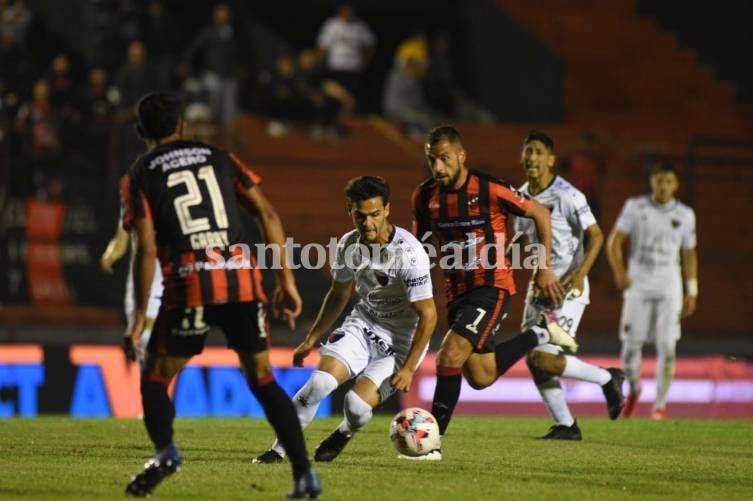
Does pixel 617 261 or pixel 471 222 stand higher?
pixel 471 222

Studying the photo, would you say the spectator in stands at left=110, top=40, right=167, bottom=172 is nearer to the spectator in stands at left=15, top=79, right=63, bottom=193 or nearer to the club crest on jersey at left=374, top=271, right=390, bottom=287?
the spectator in stands at left=15, top=79, right=63, bottom=193

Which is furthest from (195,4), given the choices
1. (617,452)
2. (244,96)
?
(617,452)

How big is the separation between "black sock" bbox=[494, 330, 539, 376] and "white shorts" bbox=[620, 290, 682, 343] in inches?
138

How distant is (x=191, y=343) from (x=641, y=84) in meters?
20.3

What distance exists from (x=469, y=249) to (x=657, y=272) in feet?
15.8

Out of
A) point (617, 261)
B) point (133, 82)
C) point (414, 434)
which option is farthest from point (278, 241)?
point (133, 82)

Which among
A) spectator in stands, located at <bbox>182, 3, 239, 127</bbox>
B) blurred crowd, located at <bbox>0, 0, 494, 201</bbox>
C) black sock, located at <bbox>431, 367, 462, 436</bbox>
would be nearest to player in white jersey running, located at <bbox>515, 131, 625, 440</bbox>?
black sock, located at <bbox>431, 367, 462, 436</bbox>

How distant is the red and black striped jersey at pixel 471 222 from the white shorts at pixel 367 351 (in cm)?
87

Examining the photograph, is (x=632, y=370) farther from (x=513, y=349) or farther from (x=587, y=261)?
(x=513, y=349)

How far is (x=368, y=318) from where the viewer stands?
368 inches

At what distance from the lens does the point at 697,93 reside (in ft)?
86.9

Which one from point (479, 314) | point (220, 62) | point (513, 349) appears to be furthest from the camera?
point (220, 62)

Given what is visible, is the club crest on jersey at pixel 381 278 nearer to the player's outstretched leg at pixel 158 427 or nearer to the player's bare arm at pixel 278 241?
the player's bare arm at pixel 278 241

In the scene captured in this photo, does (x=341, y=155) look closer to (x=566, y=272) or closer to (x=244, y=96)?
(x=244, y=96)
